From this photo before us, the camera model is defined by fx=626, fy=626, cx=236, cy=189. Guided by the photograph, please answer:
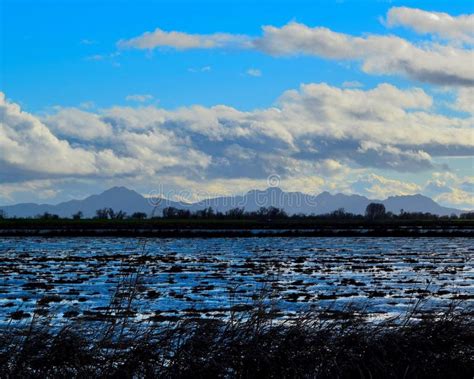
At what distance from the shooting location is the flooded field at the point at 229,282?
22750 millimetres

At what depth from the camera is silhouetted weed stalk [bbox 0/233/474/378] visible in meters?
9.86

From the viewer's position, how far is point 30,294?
28344 mm

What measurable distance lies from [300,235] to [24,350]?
268 ft

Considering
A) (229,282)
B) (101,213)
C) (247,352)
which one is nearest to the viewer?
(247,352)

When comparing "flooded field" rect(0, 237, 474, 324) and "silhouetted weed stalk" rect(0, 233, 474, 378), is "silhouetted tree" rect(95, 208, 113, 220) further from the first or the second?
"silhouetted weed stalk" rect(0, 233, 474, 378)

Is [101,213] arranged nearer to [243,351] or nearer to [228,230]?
[228,230]

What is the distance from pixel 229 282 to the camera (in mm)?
32062

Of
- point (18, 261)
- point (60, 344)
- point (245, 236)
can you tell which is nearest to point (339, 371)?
point (60, 344)

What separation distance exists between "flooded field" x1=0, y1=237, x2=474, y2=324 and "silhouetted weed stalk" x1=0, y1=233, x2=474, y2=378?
2.61 meters

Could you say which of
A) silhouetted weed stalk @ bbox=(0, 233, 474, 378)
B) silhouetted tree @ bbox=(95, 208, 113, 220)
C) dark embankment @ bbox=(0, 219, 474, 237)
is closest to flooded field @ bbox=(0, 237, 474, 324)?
silhouetted weed stalk @ bbox=(0, 233, 474, 378)

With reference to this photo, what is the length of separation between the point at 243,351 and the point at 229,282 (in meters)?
21.8

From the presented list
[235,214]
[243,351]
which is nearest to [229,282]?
[243,351]

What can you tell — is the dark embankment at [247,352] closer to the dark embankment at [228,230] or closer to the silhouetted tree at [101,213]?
the dark embankment at [228,230]

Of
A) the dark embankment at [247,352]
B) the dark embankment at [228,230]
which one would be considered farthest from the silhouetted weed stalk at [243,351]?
the dark embankment at [228,230]
